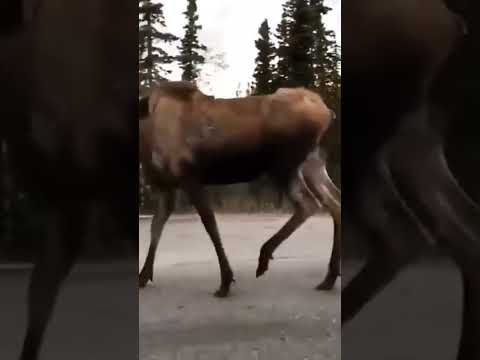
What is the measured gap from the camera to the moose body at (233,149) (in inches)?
188

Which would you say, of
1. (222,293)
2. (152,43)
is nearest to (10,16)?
(152,43)

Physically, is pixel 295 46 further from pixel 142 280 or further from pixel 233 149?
pixel 142 280

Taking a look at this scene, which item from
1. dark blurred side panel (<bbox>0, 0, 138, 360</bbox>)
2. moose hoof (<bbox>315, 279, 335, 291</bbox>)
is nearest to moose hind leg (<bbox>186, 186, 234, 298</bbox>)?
dark blurred side panel (<bbox>0, 0, 138, 360</bbox>)

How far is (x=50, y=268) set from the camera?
4.67 meters

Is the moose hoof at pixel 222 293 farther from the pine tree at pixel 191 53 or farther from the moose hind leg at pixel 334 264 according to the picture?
the pine tree at pixel 191 53

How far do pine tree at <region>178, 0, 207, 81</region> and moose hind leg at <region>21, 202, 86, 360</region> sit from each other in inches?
48.6

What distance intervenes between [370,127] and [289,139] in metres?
0.57

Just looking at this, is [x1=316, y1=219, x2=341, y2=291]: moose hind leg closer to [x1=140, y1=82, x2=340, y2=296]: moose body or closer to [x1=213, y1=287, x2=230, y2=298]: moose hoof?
[x1=140, y1=82, x2=340, y2=296]: moose body

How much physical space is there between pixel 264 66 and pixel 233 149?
63cm

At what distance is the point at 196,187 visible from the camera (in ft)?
15.8

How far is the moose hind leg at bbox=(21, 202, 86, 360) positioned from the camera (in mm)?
4652

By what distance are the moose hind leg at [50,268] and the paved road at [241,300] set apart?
1.59 feet

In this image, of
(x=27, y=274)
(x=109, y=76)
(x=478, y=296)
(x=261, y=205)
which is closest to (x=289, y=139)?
(x=261, y=205)

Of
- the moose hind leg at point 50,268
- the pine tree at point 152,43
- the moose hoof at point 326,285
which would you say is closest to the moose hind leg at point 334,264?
the moose hoof at point 326,285
